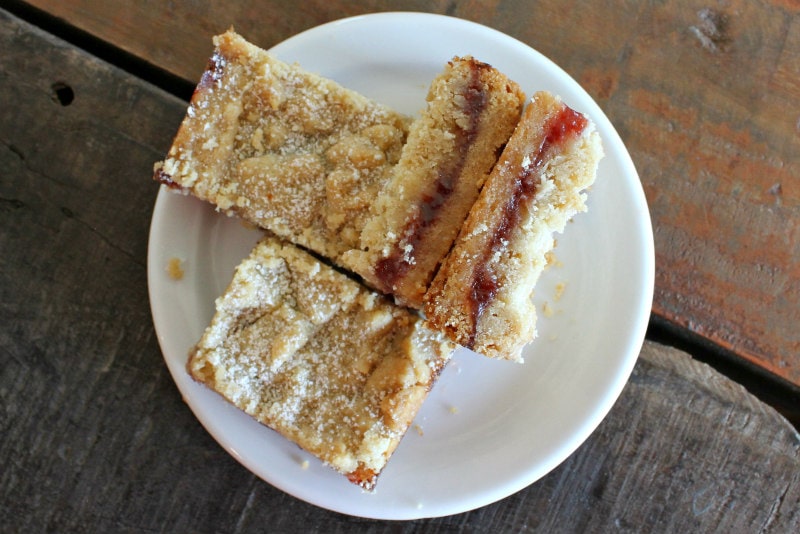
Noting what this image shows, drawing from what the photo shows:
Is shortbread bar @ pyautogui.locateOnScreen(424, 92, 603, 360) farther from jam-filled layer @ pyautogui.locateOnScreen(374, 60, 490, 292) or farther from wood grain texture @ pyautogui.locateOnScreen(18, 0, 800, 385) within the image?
wood grain texture @ pyautogui.locateOnScreen(18, 0, 800, 385)

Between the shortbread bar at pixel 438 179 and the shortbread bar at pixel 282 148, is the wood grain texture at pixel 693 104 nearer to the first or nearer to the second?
the shortbread bar at pixel 282 148

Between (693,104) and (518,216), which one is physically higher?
(693,104)

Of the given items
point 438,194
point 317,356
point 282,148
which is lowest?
point 317,356

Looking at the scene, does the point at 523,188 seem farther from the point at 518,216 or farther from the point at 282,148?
the point at 282,148

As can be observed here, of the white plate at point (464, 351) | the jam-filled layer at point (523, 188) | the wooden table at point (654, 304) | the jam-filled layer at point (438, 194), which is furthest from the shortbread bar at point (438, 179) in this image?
the wooden table at point (654, 304)

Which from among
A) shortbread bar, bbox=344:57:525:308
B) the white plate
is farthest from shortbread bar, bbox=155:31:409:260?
the white plate

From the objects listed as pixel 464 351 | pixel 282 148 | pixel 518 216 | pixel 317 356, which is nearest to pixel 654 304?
pixel 464 351

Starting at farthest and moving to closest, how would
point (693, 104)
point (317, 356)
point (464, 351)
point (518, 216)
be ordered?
point (693, 104)
point (464, 351)
point (317, 356)
point (518, 216)

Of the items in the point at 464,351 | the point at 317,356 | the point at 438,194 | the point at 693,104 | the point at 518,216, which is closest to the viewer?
the point at 518,216
